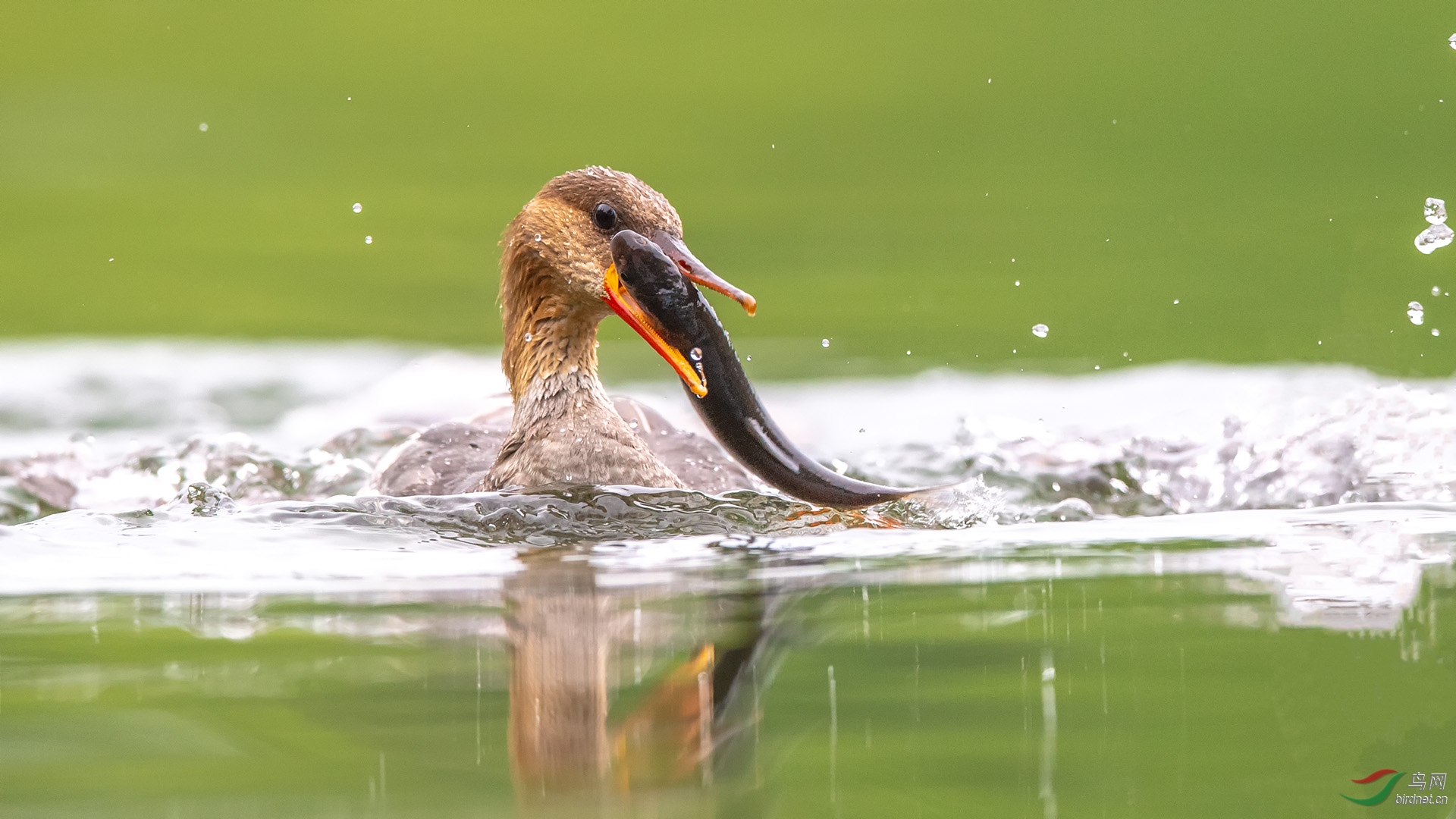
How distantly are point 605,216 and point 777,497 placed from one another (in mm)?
893

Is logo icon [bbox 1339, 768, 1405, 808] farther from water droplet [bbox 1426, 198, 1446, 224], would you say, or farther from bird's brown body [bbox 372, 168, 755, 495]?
water droplet [bbox 1426, 198, 1446, 224]

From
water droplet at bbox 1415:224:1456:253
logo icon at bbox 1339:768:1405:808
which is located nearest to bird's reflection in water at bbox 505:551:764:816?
logo icon at bbox 1339:768:1405:808

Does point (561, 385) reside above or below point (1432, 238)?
below

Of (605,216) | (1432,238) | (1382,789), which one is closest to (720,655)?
(1382,789)

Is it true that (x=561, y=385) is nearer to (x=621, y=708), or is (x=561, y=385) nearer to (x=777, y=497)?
(x=777, y=497)

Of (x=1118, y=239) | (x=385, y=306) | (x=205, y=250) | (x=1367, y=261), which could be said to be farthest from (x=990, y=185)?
(x=205, y=250)

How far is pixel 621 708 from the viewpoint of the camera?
6.23ft

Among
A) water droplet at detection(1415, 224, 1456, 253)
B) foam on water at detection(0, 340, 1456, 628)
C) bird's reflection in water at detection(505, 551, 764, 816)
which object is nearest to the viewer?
bird's reflection in water at detection(505, 551, 764, 816)

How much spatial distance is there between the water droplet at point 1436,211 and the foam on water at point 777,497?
2.10ft

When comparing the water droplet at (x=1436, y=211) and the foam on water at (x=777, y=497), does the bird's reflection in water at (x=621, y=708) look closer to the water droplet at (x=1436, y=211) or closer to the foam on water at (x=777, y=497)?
the foam on water at (x=777, y=497)

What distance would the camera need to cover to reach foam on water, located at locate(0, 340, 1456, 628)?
2.93 meters

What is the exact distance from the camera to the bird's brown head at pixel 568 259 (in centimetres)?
404

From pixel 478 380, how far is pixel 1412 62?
→ 4.31m

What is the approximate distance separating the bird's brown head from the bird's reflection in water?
148 centimetres
